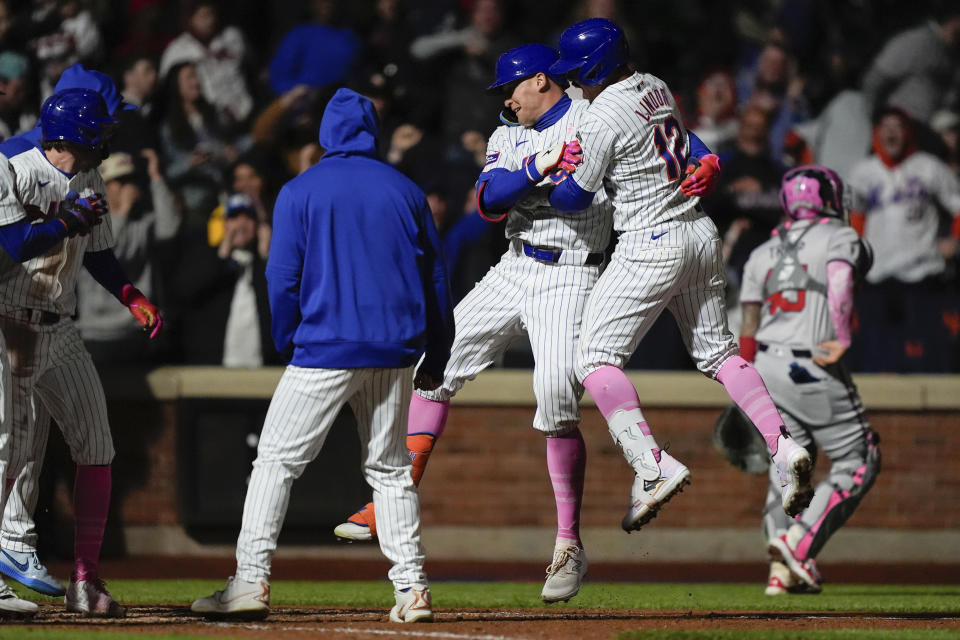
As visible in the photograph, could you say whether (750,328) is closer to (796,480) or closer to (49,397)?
(796,480)

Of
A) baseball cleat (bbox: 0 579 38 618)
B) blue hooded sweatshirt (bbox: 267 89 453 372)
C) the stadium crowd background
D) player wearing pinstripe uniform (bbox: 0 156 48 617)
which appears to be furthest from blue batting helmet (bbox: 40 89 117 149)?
the stadium crowd background

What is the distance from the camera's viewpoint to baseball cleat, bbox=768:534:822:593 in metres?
8.46

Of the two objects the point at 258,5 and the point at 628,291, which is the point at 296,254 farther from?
the point at 258,5

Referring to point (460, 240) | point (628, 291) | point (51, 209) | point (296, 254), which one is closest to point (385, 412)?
point (296, 254)

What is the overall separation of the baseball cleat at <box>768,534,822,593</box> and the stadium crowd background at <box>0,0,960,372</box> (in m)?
2.47

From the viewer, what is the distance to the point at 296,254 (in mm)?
5625

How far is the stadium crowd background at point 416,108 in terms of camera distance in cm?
1044

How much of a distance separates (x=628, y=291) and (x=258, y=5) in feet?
22.4

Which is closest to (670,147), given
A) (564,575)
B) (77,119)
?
(564,575)

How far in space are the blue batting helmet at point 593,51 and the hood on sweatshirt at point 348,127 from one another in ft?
3.37

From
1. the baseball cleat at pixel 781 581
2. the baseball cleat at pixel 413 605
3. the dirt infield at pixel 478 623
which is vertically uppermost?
the baseball cleat at pixel 413 605

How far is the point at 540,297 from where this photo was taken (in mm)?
6520

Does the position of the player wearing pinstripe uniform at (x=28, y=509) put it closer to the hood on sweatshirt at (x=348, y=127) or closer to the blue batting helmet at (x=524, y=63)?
the hood on sweatshirt at (x=348, y=127)

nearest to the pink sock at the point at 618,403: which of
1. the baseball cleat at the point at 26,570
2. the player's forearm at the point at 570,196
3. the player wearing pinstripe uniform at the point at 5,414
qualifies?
the player's forearm at the point at 570,196
